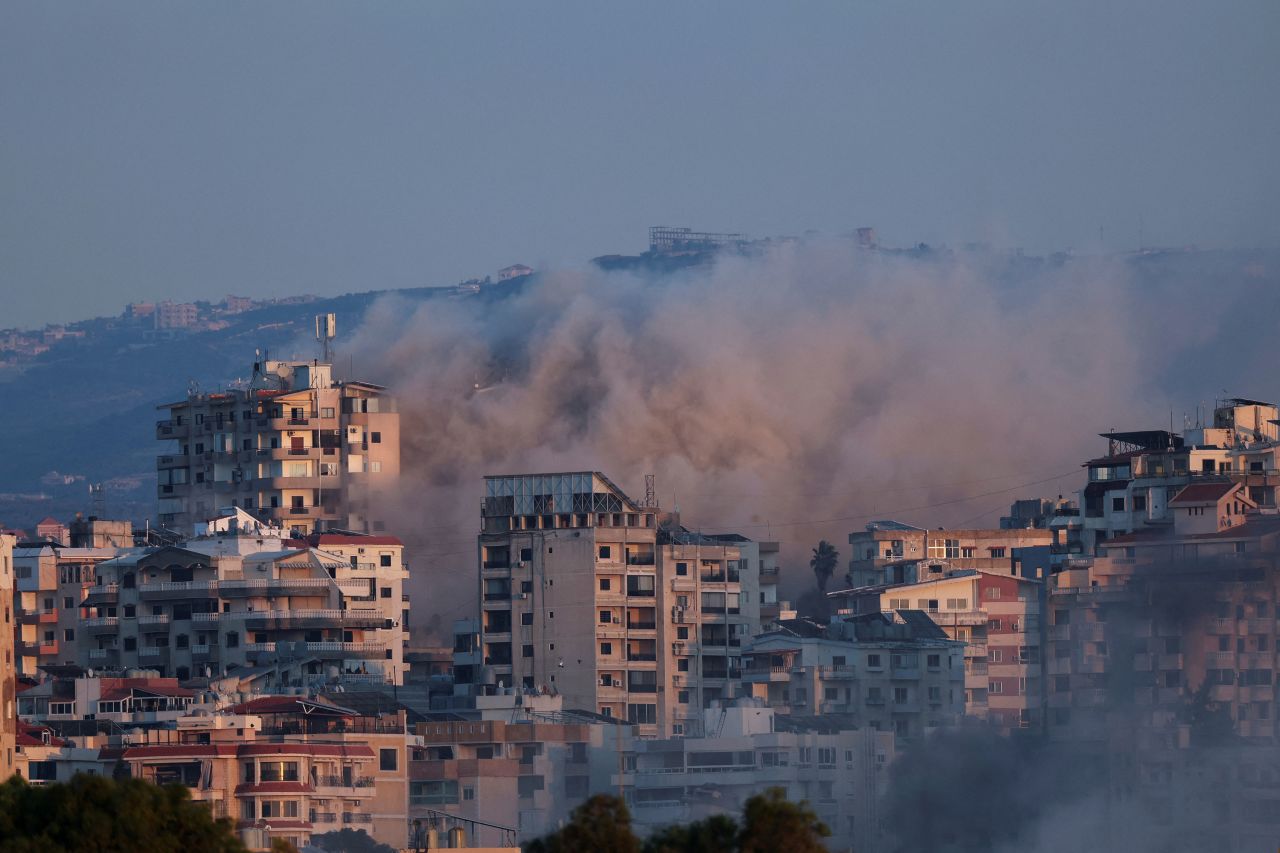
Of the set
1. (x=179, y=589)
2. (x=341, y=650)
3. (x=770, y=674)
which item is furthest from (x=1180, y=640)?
(x=179, y=589)

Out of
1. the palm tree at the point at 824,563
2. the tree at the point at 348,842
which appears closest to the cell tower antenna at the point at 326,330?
the palm tree at the point at 824,563

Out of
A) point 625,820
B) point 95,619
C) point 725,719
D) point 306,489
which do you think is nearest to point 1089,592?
point 725,719

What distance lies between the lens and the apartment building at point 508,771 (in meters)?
82.5

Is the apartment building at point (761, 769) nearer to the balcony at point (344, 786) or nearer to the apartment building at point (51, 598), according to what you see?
the balcony at point (344, 786)

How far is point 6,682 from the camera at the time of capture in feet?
→ 237

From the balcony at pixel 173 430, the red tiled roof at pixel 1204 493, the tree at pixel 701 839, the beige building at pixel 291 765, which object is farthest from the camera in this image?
the balcony at pixel 173 430

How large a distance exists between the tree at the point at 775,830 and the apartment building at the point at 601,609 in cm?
5354

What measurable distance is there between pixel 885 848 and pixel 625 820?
44123 mm

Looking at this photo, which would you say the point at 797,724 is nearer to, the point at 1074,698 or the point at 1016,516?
the point at 1074,698

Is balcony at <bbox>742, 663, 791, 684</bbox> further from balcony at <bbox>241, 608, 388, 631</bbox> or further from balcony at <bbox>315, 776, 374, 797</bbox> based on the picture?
balcony at <bbox>315, 776, 374, 797</bbox>

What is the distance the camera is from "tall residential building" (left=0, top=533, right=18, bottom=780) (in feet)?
231

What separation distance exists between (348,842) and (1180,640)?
25.6 meters

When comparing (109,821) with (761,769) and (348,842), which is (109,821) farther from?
(761,769)

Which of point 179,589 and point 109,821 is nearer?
point 109,821
